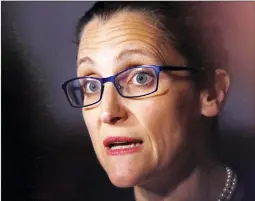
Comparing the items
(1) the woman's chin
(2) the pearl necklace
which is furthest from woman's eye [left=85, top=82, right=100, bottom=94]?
(2) the pearl necklace

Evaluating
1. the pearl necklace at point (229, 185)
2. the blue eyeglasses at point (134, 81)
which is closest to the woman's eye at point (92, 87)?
the blue eyeglasses at point (134, 81)

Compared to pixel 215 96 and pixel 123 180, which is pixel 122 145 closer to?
pixel 123 180

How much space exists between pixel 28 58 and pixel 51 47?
0.18 ft

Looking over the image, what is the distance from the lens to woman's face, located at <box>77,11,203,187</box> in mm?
810

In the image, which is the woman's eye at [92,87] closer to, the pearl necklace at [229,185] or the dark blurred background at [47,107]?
the dark blurred background at [47,107]

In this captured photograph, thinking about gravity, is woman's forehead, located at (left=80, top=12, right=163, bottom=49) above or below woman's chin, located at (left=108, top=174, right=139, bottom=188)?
above

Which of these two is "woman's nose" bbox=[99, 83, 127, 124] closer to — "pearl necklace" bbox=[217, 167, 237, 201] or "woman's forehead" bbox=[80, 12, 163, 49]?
"woman's forehead" bbox=[80, 12, 163, 49]

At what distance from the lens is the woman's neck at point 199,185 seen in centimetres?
83

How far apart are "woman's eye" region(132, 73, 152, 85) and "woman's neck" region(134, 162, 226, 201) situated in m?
0.19

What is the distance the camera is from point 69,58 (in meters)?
0.88

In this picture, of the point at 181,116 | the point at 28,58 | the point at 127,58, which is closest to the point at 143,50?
the point at 127,58

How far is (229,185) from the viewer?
836mm

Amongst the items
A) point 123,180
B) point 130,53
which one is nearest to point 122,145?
point 123,180

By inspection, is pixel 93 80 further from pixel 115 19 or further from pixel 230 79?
pixel 230 79
